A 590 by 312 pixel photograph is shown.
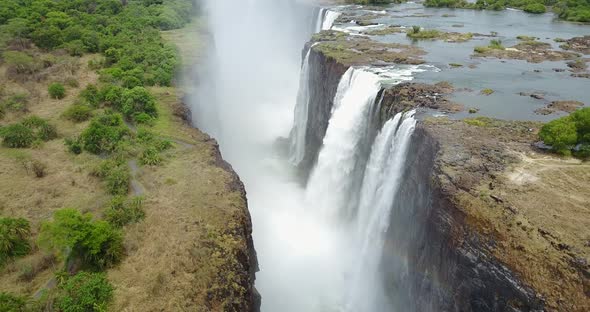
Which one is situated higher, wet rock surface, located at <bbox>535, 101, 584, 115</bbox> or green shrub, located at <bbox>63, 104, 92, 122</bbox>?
wet rock surface, located at <bbox>535, 101, 584, 115</bbox>

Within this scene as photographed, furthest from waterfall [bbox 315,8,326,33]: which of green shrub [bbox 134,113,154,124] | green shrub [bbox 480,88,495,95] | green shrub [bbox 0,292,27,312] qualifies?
green shrub [bbox 0,292,27,312]

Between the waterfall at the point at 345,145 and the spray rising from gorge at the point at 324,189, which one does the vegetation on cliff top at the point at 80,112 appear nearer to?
the spray rising from gorge at the point at 324,189

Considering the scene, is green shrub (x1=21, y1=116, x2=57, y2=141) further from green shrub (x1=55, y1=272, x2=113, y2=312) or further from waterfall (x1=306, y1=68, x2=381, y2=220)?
waterfall (x1=306, y1=68, x2=381, y2=220)

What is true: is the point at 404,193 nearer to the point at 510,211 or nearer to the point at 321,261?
the point at 510,211

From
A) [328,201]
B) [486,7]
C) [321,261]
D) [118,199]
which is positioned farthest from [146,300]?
[486,7]

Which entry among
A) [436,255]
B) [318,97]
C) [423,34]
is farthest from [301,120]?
[436,255]

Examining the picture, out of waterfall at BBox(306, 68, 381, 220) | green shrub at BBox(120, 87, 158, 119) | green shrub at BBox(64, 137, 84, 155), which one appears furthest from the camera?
green shrub at BBox(120, 87, 158, 119)
